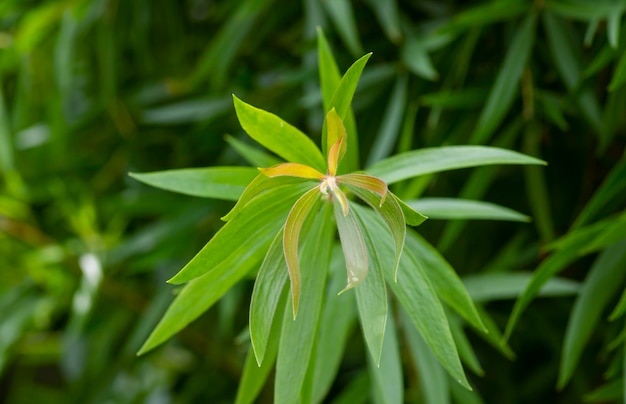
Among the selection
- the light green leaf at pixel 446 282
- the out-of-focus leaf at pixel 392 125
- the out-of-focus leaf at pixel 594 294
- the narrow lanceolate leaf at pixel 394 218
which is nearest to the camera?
the narrow lanceolate leaf at pixel 394 218

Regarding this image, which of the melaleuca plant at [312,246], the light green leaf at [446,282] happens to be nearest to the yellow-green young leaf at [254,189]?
the melaleuca plant at [312,246]

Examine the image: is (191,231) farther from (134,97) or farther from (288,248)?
(288,248)

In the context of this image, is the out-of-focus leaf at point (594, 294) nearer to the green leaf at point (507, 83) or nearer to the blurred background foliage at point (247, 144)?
the blurred background foliage at point (247, 144)

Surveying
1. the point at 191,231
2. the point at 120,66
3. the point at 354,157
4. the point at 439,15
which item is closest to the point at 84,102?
the point at 120,66

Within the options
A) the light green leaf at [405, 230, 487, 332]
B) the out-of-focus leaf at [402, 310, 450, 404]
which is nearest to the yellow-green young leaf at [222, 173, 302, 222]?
the light green leaf at [405, 230, 487, 332]

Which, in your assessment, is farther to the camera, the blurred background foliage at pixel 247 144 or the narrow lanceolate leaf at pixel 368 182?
the blurred background foliage at pixel 247 144
